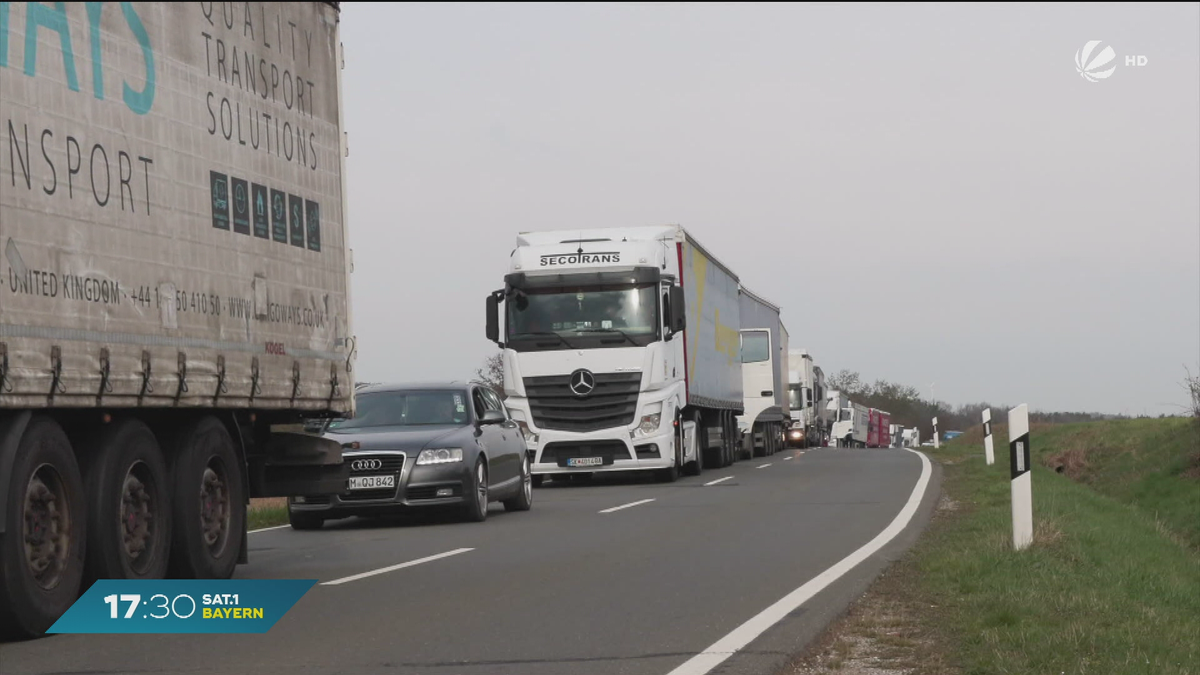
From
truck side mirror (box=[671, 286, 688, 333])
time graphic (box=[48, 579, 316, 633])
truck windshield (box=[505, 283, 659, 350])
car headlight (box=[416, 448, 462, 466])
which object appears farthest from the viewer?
truck windshield (box=[505, 283, 659, 350])

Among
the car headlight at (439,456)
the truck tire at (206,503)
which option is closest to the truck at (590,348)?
the car headlight at (439,456)

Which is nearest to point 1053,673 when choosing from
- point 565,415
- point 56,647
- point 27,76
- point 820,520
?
point 56,647

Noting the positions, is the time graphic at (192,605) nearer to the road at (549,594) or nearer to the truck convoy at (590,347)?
the road at (549,594)

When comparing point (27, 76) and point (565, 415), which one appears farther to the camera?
point (565, 415)

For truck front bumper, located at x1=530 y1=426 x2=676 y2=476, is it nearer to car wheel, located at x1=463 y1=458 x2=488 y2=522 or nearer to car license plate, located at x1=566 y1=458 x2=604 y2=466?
car license plate, located at x1=566 y1=458 x2=604 y2=466

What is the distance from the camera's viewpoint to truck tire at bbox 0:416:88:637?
27.6 ft

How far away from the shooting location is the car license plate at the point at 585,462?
2570 centimetres

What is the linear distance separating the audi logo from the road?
0.68 meters

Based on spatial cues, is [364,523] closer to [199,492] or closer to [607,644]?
[199,492]

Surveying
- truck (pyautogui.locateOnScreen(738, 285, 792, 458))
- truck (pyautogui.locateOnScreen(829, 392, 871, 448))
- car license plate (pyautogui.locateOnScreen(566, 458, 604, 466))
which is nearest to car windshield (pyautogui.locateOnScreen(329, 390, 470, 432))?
car license plate (pyautogui.locateOnScreen(566, 458, 604, 466))

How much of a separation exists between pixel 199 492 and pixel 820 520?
25.5 ft

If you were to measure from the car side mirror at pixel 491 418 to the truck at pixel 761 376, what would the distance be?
22181 mm

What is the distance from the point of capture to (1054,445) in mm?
42656

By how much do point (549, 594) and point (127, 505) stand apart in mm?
2732
